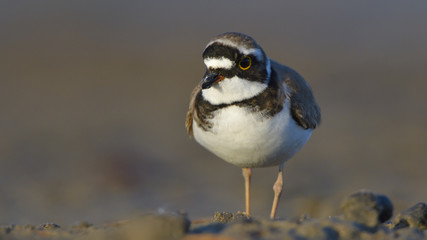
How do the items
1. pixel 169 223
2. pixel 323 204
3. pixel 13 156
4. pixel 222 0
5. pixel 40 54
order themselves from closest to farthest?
pixel 169 223, pixel 323 204, pixel 13 156, pixel 40 54, pixel 222 0

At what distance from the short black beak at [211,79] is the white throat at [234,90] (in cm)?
3

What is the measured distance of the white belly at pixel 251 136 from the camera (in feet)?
14.3

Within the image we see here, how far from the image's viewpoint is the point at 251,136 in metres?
4.40

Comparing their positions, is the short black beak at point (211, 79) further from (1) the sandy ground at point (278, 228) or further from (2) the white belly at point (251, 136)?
(1) the sandy ground at point (278, 228)

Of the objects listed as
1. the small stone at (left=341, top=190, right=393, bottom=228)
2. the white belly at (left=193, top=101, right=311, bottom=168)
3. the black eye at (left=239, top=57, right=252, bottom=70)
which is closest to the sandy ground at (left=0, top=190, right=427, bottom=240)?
the small stone at (left=341, top=190, right=393, bottom=228)

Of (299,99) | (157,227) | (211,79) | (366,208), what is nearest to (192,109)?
(211,79)

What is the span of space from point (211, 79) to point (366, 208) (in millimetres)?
1389

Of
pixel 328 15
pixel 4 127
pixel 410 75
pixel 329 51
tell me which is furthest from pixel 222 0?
pixel 4 127

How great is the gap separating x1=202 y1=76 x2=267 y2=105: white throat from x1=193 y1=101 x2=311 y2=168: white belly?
70 mm

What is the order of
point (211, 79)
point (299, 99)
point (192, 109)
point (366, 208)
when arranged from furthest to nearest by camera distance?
point (192, 109) < point (299, 99) < point (211, 79) < point (366, 208)

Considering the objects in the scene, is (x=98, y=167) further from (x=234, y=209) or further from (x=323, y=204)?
(x=323, y=204)

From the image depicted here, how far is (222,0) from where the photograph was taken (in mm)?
22234

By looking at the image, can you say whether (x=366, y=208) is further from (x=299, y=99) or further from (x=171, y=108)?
(x=171, y=108)

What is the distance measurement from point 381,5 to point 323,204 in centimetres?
1481
